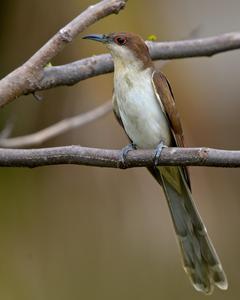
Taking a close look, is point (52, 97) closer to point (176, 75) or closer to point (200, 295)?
point (176, 75)

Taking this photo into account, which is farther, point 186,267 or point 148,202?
point 148,202

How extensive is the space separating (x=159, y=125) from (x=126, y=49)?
44 centimetres

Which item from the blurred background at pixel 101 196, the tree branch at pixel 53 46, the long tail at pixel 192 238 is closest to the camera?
the tree branch at pixel 53 46

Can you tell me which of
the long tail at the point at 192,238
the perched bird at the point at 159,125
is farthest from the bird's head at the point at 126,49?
the long tail at the point at 192,238

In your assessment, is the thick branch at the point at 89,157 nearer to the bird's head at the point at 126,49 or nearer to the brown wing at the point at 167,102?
the brown wing at the point at 167,102

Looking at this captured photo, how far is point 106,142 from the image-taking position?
5.57 m

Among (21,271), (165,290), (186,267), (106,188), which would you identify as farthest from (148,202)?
(186,267)

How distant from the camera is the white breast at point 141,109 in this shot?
392cm

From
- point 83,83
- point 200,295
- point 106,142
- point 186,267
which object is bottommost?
point 186,267

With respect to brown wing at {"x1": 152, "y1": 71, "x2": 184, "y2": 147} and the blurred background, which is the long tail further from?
the blurred background

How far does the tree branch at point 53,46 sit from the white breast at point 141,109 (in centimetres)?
46

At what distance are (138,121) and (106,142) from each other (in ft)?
5.39

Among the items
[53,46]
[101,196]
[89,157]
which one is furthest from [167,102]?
[101,196]

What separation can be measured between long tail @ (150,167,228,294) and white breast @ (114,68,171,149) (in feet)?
0.79
